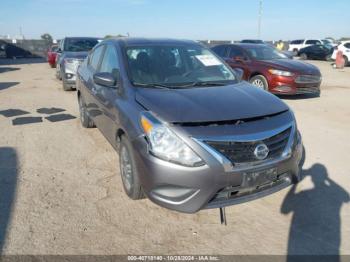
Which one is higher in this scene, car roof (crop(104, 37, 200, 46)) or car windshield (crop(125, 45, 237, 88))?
car roof (crop(104, 37, 200, 46))

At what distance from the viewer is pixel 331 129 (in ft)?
20.7

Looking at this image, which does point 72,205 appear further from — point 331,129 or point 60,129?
point 331,129

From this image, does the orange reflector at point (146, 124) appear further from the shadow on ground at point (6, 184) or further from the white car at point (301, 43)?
the white car at point (301, 43)

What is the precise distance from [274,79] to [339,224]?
6318mm

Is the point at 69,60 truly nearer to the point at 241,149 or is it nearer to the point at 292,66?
the point at 292,66

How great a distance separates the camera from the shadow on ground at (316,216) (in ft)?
9.28

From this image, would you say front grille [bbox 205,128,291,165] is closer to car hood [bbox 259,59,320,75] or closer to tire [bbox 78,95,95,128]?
tire [bbox 78,95,95,128]

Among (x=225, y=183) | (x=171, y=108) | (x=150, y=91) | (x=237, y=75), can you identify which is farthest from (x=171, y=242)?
(x=237, y=75)

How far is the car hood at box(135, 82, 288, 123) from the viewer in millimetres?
2941

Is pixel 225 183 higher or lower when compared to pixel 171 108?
lower

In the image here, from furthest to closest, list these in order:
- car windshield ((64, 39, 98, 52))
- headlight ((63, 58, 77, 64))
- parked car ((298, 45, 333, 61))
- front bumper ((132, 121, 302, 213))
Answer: parked car ((298, 45, 333, 61)) < car windshield ((64, 39, 98, 52)) < headlight ((63, 58, 77, 64)) < front bumper ((132, 121, 302, 213))

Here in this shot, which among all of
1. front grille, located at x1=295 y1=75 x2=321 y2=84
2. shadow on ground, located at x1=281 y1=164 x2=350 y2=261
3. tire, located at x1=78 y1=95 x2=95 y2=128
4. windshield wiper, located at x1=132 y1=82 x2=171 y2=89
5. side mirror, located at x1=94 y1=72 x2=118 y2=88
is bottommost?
shadow on ground, located at x1=281 y1=164 x2=350 y2=261

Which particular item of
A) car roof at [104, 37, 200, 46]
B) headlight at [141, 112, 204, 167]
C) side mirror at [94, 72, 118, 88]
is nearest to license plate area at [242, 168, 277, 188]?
headlight at [141, 112, 204, 167]

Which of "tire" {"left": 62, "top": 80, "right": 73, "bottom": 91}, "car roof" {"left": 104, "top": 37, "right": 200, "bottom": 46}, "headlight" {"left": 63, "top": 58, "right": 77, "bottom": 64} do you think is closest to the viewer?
"car roof" {"left": 104, "top": 37, "right": 200, "bottom": 46}
